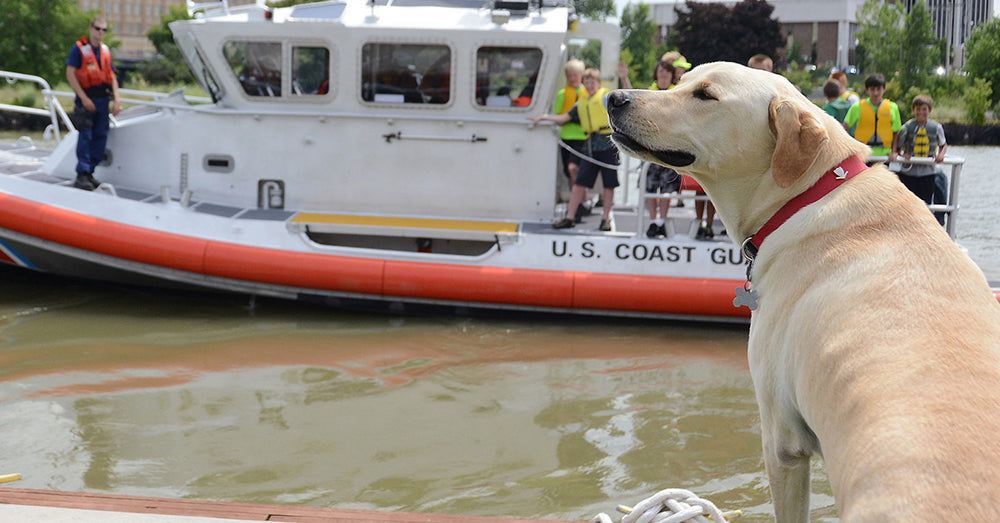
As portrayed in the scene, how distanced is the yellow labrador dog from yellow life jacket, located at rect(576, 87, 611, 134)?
17.2ft

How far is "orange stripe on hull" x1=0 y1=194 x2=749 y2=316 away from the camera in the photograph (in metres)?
7.46

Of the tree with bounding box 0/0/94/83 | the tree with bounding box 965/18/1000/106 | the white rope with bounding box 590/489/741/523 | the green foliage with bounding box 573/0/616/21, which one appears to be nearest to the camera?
the white rope with bounding box 590/489/741/523

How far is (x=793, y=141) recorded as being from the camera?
6.92 ft

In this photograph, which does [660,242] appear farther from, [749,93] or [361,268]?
[749,93]

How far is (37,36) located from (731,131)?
50.5 metres

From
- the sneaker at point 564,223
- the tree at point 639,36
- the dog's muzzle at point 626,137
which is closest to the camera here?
the dog's muzzle at point 626,137

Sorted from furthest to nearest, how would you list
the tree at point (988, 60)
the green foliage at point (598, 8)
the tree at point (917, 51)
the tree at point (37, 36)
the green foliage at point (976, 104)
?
1. the green foliage at point (598, 8)
2. the tree at point (917, 51)
3. the tree at point (988, 60)
4. the tree at point (37, 36)
5. the green foliage at point (976, 104)

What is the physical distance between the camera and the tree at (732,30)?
48062 millimetres

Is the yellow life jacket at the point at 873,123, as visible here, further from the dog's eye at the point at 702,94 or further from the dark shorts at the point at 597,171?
the dog's eye at the point at 702,94

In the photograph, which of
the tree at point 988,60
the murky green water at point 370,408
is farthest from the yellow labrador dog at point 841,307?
the tree at point 988,60

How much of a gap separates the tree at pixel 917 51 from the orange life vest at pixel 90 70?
47.3m

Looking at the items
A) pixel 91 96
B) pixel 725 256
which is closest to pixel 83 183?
pixel 91 96

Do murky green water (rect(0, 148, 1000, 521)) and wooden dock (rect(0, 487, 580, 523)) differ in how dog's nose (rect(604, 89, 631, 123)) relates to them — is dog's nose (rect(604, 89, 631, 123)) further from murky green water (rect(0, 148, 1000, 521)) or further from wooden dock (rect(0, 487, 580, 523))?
murky green water (rect(0, 148, 1000, 521))

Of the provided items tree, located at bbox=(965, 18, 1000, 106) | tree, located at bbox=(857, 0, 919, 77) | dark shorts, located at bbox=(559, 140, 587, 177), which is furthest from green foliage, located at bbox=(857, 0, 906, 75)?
dark shorts, located at bbox=(559, 140, 587, 177)
